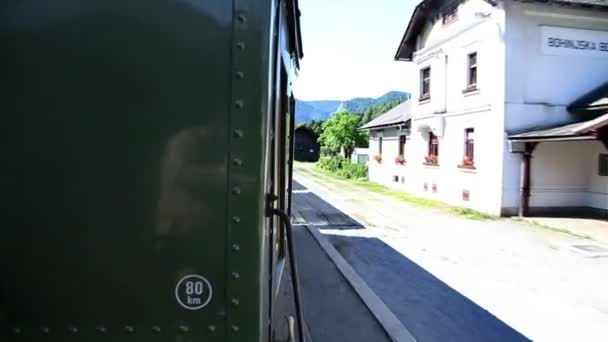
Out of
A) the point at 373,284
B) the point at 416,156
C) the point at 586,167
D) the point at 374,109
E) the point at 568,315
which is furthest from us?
the point at 374,109

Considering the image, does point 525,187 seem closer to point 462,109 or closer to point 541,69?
point 541,69

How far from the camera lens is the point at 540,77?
1543cm

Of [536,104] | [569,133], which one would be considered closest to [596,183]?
[536,104]

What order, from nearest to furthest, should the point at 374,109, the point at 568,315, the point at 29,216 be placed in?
1. the point at 29,216
2. the point at 568,315
3. the point at 374,109

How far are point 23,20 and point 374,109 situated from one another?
3180 inches

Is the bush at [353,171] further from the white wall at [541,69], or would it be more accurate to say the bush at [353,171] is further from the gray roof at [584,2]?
the gray roof at [584,2]

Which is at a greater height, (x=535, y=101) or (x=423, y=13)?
(x=423, y=13)

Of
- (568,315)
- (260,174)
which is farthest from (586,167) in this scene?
(260,174)

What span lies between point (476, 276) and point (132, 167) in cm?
740

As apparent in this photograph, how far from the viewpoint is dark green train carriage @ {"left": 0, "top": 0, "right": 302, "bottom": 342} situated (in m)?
1.50

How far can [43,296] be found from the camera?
1503mm

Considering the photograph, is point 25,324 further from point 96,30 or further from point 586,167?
point 586,167

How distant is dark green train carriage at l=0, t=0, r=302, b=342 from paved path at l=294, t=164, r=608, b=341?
4243mm

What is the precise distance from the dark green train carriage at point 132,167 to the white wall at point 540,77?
15.1 m
